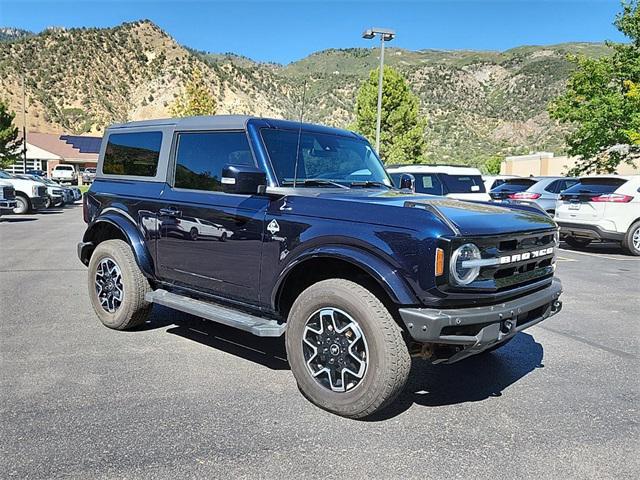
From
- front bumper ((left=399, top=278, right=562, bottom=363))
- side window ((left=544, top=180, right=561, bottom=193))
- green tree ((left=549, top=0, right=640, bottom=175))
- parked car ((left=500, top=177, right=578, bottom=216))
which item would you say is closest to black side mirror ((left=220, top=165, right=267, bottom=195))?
front bumper ((left=399, top=278, right=562, bottom=363))

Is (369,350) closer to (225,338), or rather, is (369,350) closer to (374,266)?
(374,266)

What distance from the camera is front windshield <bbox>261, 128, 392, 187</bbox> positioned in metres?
4.32

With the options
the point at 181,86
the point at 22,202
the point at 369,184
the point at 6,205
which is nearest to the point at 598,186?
the point at 369,184

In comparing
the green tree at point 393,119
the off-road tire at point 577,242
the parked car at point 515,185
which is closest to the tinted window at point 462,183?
the off-road tire at point 577,242

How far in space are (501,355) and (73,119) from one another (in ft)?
298

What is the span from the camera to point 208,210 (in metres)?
4.42

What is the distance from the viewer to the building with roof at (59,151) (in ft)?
204

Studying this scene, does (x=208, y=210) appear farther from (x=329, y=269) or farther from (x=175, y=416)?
(x=175, y=416)

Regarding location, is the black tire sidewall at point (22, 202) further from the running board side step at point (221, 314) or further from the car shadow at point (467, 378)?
the car shadow at point (467, 378)

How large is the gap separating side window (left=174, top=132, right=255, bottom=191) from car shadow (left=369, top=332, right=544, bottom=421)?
2.12 metres

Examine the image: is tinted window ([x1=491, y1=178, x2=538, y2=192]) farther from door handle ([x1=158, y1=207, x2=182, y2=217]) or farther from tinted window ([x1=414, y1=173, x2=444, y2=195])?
door handle ([x1=158, y1=207, x2=182, y2=217])

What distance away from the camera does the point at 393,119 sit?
3331 cm

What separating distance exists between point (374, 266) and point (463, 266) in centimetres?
53

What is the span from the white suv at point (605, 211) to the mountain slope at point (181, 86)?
60.0m
